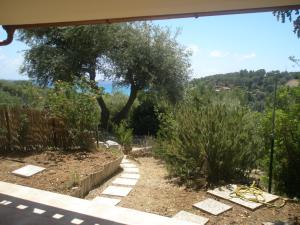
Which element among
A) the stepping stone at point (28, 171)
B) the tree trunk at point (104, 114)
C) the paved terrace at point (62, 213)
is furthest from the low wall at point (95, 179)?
the tree trunk at point (104, 114)

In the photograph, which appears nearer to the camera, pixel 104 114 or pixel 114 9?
pixel 114 9

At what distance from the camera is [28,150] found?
6.81 metres

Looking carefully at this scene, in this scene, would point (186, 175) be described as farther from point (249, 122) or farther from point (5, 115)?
point (5, 115)

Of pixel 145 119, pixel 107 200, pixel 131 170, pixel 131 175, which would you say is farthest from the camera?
pixel 145 119

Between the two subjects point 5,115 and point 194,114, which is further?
point 5,115

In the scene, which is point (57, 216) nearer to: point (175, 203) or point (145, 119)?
point (175, 203)

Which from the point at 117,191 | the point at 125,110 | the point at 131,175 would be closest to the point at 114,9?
the point at 117,191

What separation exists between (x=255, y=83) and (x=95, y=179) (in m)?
8.02

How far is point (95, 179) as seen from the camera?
5508 mm

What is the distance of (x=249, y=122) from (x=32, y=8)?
421 cm

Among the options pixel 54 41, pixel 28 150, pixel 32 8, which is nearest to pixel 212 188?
pixel 32 8

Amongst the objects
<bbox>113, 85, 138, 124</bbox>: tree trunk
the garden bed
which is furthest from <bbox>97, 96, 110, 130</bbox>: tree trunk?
the garden bed

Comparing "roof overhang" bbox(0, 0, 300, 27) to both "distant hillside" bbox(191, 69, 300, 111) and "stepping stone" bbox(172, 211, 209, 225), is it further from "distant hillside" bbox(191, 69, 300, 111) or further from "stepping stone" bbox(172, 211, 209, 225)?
"distant hillside" bbox(191, 69, 300, 111)

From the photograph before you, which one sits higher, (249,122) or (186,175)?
(249,122)
